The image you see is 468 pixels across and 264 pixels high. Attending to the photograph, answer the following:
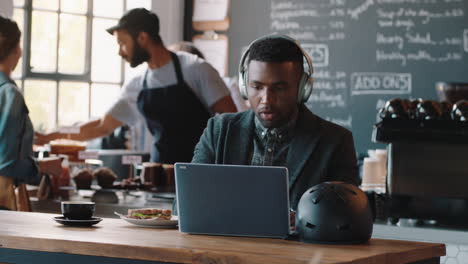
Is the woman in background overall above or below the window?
below

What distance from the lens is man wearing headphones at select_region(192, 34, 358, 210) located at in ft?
7.98

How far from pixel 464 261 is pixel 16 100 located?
6.14 feet

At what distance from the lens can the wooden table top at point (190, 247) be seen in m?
1.72

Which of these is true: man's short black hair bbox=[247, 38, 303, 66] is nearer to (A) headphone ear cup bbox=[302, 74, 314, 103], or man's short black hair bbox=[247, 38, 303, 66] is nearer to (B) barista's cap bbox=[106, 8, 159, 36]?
(A) headphone ear cup bbox=[302, 74, 314, 103]

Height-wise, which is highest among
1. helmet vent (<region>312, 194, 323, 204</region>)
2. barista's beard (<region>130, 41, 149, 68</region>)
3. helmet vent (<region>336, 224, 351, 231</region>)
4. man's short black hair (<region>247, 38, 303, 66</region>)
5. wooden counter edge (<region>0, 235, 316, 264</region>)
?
barista's beard (<region>130, 41, 149, 68</region>)

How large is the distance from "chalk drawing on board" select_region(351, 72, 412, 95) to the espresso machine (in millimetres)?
2603

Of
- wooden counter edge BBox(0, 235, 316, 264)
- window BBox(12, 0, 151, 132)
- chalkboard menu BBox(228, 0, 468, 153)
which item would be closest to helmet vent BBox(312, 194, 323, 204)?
wooden counter edge BBox(0, 235, 316, 264)

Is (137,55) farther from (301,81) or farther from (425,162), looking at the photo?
(301,81)

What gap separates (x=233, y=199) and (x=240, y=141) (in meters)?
0.62

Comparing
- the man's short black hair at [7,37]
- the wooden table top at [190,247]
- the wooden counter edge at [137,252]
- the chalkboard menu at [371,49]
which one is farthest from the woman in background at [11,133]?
the chalkboard menu at [371,49]

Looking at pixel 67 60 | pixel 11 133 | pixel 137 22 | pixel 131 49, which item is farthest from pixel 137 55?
pixel 67 60

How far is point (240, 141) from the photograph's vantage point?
8.42 feet

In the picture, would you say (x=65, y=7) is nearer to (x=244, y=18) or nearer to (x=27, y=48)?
(x=27, y=48)

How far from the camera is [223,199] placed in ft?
6.45
